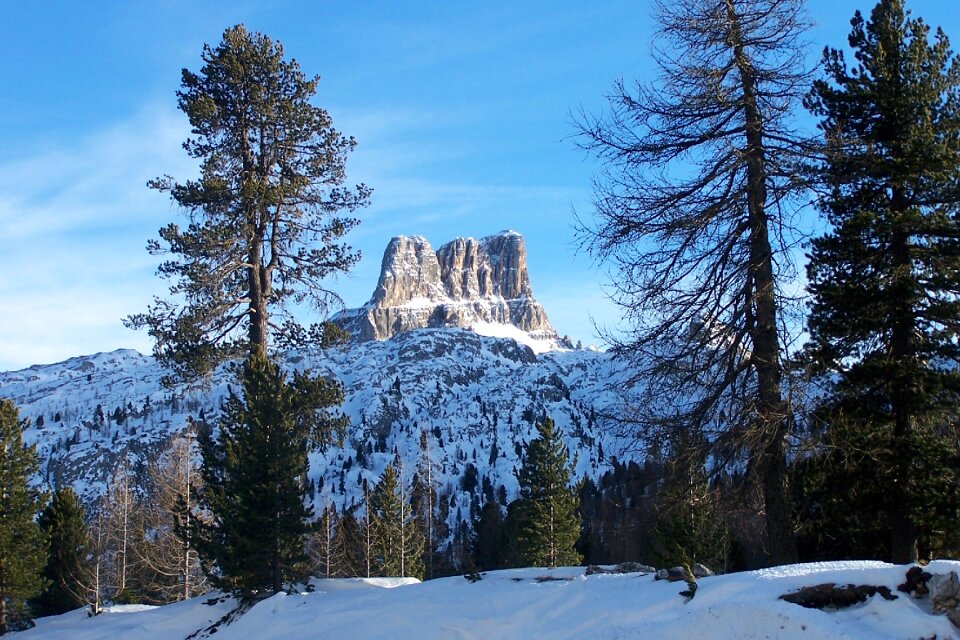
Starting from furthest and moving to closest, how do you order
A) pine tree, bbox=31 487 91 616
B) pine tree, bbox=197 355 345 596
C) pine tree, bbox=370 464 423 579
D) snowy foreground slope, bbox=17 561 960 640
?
1. pine tree, bbox=370 464 423 579
2. pine tree, bbox=31 487 91 616
3. pine tree, bbox=197 355 345 596
4. snowy foreground slope, bbox=17 561 960 640

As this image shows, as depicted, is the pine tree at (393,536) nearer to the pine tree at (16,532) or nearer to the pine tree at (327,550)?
the pine tree at (327,550)

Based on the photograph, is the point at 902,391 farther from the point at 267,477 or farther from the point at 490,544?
the point at 490,544

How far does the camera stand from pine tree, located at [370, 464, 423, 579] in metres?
36.7

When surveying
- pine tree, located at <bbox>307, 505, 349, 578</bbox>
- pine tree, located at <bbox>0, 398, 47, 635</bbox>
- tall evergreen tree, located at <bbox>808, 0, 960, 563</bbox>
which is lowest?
pine tree, located at <bbox>307, 505, 349, 578</bbox>

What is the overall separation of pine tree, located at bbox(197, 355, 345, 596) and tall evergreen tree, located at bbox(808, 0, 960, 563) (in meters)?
11.4

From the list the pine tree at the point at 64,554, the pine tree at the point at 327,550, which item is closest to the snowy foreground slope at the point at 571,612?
the pine tree at the point at 327,550

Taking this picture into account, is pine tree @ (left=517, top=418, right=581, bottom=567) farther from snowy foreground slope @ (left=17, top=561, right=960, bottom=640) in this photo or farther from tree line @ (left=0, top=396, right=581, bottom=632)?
snowy foreground slope @ (left=17, top=561, right=960, bottom=640)

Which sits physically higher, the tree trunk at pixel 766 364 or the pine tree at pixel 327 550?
the tree trunk at pixel 766 364

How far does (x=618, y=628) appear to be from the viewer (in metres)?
8.19

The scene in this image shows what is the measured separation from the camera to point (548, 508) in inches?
1463

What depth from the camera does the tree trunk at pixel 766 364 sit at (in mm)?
9781

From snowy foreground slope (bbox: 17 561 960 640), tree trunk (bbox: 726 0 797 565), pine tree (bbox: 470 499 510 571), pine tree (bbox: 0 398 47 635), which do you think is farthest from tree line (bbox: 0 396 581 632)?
tree trunk (bbox: 726 0 797 565)

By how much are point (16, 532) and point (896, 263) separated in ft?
88.9

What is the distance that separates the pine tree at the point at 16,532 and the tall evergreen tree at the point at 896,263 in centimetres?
2505
